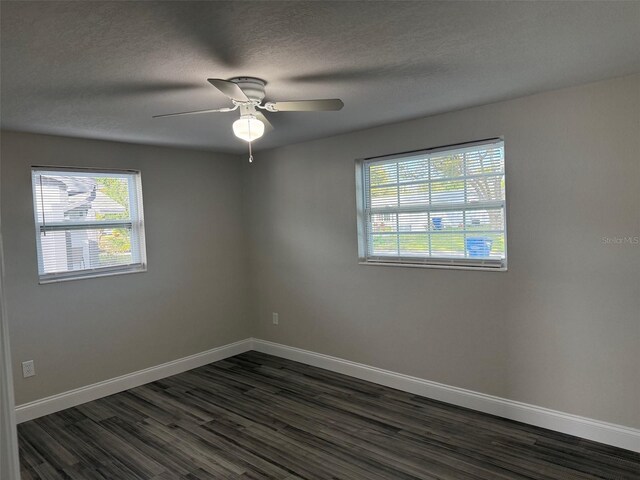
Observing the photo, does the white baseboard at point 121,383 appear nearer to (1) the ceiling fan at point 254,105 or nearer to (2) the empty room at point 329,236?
(2) the empty room at point 329,236

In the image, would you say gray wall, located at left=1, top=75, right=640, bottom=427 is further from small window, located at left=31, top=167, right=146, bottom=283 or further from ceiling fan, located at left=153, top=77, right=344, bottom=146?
ceiling fan, located at left=153, top=77, right=344, bottom=146

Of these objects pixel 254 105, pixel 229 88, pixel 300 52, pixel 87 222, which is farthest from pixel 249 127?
pixel 87 222

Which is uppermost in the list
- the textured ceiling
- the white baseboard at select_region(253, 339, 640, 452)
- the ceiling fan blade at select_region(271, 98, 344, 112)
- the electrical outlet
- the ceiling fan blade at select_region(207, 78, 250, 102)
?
the textured ceiling

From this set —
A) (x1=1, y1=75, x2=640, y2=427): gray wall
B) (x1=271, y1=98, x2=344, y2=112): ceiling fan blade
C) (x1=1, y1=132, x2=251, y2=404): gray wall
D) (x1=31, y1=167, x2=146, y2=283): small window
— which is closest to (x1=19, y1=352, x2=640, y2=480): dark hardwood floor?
(x1=1, y1=75, x2=640, y2=427): gray wall

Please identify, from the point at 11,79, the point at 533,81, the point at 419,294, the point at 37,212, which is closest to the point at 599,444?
the point at 419,294

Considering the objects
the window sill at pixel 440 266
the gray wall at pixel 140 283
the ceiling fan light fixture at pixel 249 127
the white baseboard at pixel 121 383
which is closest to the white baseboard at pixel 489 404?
the white baseboard at pixel 121 383

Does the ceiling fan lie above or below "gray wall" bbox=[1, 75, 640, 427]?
above

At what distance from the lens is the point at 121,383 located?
160 inches

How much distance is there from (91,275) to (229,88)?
2.65 metres

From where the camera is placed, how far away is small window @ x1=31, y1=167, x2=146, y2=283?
365 centimetres

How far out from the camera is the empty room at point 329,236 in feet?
6.57

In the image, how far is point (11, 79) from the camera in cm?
223

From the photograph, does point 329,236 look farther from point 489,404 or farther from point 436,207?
point 489,404

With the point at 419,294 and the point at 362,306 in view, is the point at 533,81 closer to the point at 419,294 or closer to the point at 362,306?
the point at 419,294
